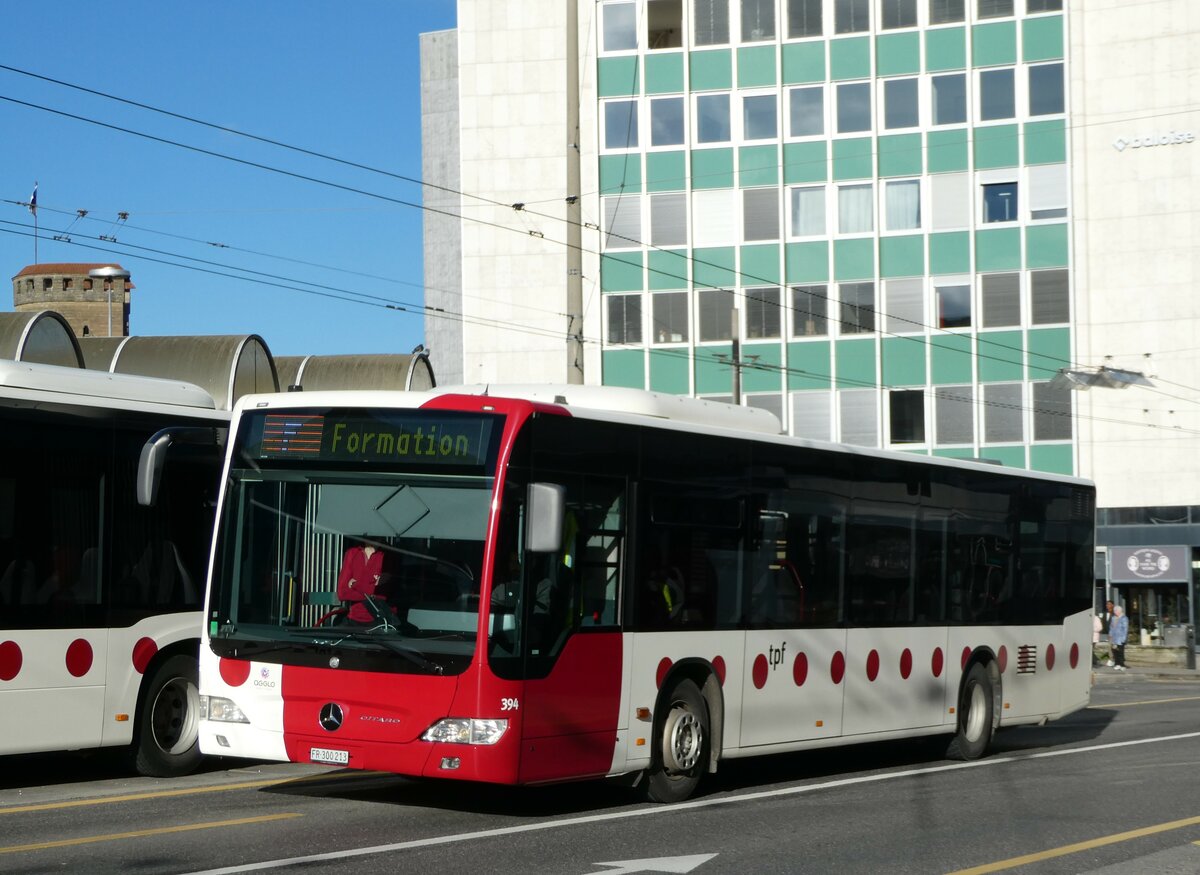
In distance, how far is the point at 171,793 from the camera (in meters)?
12.4

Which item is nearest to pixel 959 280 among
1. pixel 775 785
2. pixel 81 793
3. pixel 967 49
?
pixel 967 49

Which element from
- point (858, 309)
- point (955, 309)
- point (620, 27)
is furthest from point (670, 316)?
point (620, 27)

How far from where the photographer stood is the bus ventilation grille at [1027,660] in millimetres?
18141

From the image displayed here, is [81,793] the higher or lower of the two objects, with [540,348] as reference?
lower

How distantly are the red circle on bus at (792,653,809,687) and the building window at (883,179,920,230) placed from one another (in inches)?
1503

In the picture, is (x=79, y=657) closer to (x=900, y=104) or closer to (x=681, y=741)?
(x=681, y=741)

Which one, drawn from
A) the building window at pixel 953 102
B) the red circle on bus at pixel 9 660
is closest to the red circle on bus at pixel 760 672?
the red circle on bus at pixel 9 660

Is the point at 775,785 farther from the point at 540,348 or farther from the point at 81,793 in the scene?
the point at 540,348

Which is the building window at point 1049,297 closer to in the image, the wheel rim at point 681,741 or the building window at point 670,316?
the building window at point 670,316

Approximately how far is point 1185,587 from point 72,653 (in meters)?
42.4

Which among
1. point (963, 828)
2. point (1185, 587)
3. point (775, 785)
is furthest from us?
point (1185, 587)

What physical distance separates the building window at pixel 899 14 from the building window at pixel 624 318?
36.1 ft

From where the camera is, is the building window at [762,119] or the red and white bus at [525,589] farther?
the building window at [762,119]

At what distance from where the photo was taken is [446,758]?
10586mm
